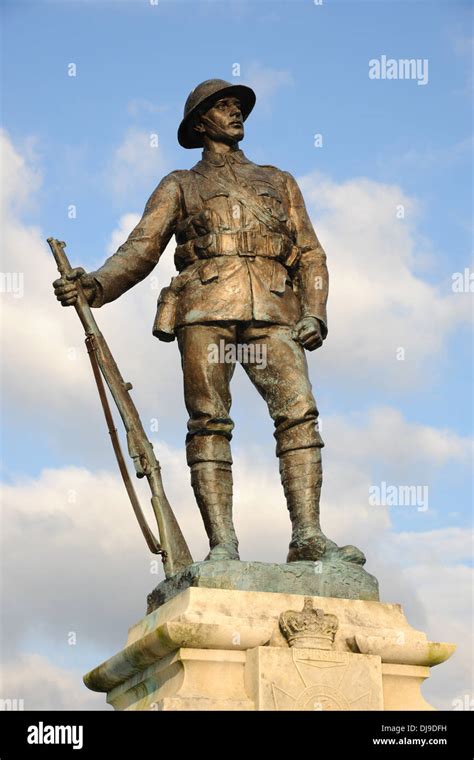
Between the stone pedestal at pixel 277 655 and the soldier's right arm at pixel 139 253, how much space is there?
252cm

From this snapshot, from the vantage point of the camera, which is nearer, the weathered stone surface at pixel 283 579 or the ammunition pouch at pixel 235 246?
the weathered stone surface at pixel 283 579

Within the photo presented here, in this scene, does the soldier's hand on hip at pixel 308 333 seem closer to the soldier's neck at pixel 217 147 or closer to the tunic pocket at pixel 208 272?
the tunic pocket at pixel 208 272

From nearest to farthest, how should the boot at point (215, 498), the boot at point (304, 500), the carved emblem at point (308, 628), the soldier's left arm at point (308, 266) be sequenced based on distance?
the carved emblem at point (308, 628), the boot at point (304, 500), the boot at point (215, 498), the soldier's left arm at point (308, 266)

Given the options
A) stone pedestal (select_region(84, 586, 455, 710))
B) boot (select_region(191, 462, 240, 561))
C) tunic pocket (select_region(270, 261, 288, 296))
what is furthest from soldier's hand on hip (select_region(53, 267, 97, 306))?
stone pedestal (select_region(84, 586, 455, 710))

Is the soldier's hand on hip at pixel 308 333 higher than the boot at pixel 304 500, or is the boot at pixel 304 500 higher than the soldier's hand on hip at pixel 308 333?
the soldier's hand on hip at pixel 308 333

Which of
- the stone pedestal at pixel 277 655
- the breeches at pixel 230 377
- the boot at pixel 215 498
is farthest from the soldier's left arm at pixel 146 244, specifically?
the stone pedestal at pixel 277 655

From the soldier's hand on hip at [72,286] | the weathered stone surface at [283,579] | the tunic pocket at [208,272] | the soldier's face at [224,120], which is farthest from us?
the soldier's face at [224,120]

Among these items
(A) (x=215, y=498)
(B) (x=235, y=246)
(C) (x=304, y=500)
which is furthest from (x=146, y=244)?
(C) (x=304, y=500)

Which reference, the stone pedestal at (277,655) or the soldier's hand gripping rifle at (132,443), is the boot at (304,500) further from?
the soldier's hand gripping rifle at (132,443)

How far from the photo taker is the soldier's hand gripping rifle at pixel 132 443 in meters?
9.70

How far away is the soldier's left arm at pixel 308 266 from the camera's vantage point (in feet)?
33.5

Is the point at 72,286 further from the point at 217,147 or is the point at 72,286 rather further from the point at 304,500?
the point at 304,500

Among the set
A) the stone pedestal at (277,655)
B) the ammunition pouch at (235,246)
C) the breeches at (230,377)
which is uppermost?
the ammunition pouch at (235,246)

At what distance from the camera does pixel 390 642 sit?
29.4ft
